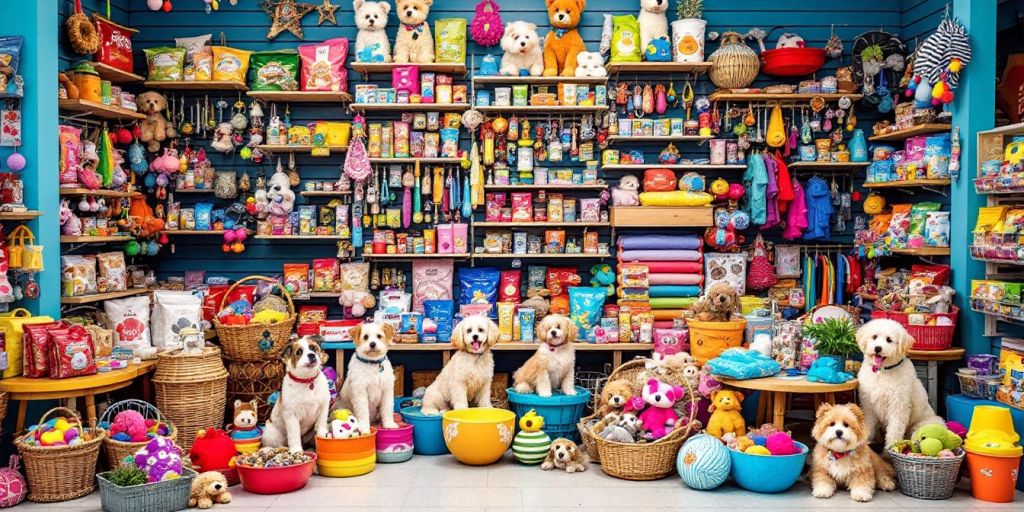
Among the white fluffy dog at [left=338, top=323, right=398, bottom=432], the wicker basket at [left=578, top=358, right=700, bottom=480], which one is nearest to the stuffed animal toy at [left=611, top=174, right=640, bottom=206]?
the wicker basket at [left=578, top=358, right=700, bottom=480]

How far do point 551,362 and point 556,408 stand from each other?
1.04 feet

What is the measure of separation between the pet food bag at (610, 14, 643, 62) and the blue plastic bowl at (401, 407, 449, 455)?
3107 millimetres

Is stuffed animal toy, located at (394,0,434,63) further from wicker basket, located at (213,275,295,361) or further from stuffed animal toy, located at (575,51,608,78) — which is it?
wicker basket, located at (213,275,295,361)

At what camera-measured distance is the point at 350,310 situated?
A: 714cm

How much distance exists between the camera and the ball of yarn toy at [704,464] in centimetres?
493

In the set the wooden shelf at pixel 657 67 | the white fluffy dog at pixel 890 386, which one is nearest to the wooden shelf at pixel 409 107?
the wooden shelf at pixel 657 67

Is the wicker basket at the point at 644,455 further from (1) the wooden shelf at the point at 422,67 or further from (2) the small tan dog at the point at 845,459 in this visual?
(1) the wooden shelf at the point at 422,67

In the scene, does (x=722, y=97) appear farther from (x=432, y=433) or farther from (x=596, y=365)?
(x=432, y=433)

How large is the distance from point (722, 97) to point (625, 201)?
1.10 m

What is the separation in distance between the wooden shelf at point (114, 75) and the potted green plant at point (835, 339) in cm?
519

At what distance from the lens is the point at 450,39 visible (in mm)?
6969

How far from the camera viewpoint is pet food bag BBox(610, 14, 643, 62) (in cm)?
691

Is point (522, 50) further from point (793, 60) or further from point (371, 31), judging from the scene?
point (793, 60)

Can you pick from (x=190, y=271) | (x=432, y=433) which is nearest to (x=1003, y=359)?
(x=432, y=433)
